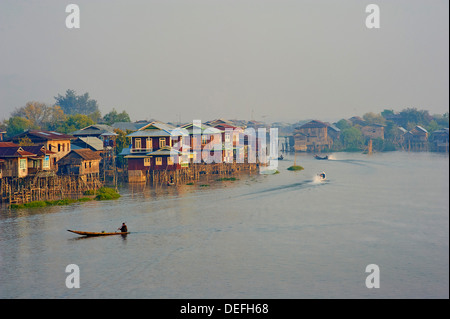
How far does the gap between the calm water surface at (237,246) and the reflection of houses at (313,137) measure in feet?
209

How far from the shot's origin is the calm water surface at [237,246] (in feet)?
73.3

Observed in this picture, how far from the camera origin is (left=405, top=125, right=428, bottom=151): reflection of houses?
3839 inches

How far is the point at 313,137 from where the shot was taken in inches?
4353

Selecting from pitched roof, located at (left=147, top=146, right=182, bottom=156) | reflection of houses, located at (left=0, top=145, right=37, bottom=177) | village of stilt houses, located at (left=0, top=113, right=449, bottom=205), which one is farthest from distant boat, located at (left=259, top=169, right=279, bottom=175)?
reflection of houses, located at (left=0, top=145, right=37, bottom=177)

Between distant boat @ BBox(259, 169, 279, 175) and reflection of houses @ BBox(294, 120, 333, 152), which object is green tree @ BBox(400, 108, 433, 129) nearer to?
reflection of houses @ BBox(294, 120, 333, 152)

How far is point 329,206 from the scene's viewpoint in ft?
132

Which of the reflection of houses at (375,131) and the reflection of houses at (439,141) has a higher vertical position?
the reflection of houses at (375,131)

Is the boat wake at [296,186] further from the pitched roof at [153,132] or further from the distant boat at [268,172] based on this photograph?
the pitched roof at [153,132]

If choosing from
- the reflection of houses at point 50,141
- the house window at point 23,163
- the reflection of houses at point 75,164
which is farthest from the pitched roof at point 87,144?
the house window at point 23,163

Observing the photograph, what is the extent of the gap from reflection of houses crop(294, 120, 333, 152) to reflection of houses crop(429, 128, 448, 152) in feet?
75.4

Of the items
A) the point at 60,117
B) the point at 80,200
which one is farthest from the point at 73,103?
the point at 80,200

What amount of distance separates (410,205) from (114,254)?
73.8 feet

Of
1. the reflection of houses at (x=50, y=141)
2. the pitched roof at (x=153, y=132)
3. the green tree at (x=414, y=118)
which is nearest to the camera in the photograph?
the reflection of houses at (x=50, y=141)
